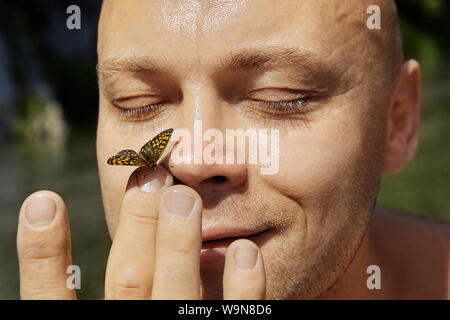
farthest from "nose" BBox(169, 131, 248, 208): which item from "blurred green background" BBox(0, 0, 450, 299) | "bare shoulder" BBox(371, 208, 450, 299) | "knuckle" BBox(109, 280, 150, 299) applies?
"blurred green background" BBox(0, 0, 450, 299)

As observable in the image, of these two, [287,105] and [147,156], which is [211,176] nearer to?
[147,156]

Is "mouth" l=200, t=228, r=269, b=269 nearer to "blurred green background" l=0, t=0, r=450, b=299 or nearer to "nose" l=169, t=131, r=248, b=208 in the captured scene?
"nose" l=169, t=131, r=248, b=208
